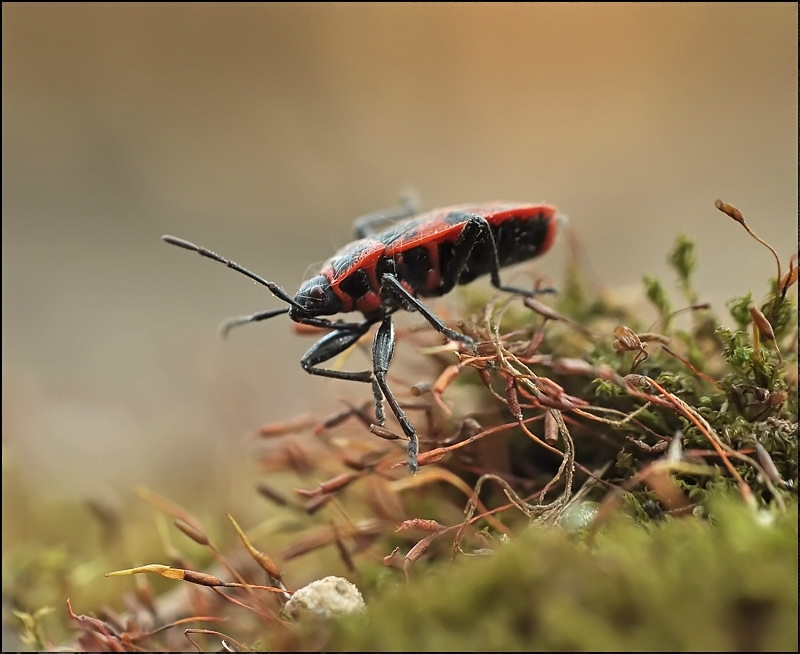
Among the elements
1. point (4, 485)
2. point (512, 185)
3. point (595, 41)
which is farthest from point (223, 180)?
point (4, 485)

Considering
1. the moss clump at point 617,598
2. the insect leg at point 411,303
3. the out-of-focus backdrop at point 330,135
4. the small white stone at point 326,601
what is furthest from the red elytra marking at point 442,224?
the out-of-focus backdrop at point 330,135

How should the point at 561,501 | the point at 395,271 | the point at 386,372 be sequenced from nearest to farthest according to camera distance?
the point at 561,501
the point at 386,372
the point at 395,271

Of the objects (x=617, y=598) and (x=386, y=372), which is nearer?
(x=617, y=598)

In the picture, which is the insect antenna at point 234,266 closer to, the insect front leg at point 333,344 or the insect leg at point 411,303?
the insect front leg at point 333,344

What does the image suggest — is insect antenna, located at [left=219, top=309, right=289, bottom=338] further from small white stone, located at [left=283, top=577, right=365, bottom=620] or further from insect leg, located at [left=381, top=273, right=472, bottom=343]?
small white stone, located at [left=283, top=577, right=365, bottom=620]

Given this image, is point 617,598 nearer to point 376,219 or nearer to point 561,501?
point 561,501

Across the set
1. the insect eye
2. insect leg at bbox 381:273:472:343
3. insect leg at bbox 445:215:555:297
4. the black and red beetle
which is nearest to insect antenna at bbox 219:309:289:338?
the black and red beetle

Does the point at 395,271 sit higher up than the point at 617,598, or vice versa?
the point at 395,271

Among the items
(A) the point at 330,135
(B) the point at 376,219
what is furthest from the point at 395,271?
(A) the point at 330,135
